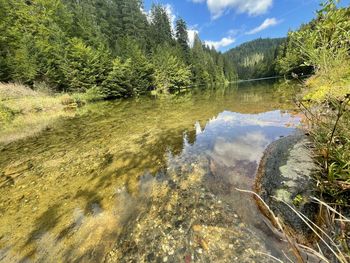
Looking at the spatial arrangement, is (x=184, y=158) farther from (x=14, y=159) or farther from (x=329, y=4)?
(x=14, y=159)

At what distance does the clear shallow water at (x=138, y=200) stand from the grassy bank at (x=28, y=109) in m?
3.07

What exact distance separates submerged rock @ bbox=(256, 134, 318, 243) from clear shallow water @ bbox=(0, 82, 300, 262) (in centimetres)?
27

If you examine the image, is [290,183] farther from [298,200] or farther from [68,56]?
[68,56]

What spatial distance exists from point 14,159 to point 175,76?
102ft

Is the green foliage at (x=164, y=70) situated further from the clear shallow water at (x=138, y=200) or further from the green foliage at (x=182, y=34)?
the clear shallow water at (x=138, y=200)

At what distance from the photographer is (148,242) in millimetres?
2719

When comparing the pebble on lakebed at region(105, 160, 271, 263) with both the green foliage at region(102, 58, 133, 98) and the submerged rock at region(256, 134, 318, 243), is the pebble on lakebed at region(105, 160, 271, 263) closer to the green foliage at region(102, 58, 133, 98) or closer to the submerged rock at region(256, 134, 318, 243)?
the submerged rock at region(256, 134, 318, 243)

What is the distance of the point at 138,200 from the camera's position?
12.0ft

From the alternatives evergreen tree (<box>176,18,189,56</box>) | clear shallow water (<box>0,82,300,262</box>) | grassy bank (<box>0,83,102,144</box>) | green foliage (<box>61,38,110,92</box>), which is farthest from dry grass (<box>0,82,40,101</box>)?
evergreen tree (<box>176,18,189,56</box>)

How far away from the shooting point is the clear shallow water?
8.64 feet

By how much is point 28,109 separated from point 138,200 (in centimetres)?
1494

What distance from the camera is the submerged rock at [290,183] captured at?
2582 millimetres

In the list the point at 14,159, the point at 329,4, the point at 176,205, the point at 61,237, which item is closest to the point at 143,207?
the point at 176,205

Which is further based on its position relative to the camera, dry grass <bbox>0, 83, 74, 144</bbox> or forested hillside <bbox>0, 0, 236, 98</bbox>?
forested hillside <bbox>0, 0, 236, 98</bbox>
